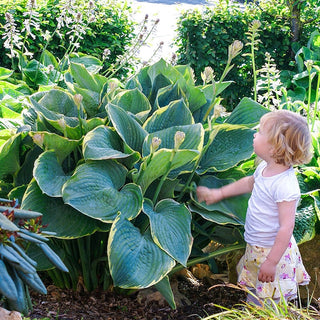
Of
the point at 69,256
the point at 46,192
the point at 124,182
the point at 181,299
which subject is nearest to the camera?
the point at 46,192

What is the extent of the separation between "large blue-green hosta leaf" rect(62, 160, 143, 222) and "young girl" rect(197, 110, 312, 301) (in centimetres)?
42

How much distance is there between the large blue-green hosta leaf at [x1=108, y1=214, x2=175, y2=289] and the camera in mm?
2439

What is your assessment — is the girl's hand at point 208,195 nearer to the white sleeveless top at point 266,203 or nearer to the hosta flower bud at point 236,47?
the white sleeveless top at point 266,203

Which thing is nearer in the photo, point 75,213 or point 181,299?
point 75,213

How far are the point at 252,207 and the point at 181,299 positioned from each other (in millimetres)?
749

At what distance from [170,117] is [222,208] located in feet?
1.83

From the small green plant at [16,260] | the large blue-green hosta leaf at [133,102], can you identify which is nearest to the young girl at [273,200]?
the large blue-green hosta leaf at [133,102]

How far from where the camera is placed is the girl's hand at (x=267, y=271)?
2.67 m

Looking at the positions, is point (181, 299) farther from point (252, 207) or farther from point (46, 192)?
point (46, 192)

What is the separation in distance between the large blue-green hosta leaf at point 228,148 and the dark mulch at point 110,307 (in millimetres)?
733

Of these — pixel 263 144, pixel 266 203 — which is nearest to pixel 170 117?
pixel 263 144

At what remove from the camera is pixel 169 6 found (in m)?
17.4

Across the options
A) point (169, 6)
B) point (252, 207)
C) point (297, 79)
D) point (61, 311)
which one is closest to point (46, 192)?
point (61, 311)

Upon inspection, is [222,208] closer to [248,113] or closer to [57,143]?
[248,113]
